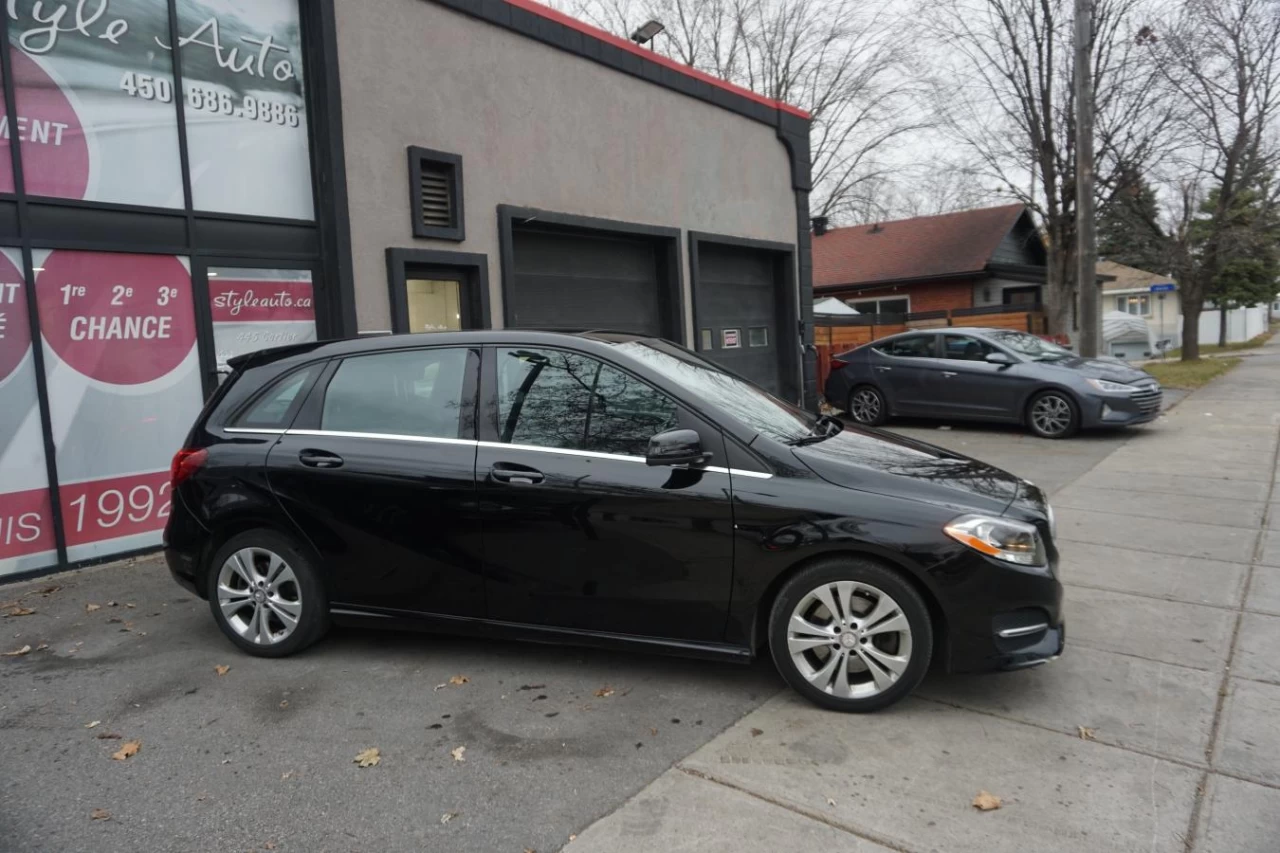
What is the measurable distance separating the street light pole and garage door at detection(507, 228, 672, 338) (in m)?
7.44

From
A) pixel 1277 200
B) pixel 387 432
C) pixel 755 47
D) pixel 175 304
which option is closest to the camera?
pixel 387 432

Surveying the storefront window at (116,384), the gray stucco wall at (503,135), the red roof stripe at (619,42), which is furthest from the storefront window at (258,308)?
the red roof stripe at (619,42)

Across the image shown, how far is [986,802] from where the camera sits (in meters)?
3.03

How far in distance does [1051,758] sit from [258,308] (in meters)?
6.49

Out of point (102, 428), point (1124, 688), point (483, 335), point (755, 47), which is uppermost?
point (755, 47)

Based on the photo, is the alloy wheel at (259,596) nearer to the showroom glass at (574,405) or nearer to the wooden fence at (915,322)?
the showroom glass at (574,405)

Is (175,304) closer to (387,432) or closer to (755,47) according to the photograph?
(387,432)

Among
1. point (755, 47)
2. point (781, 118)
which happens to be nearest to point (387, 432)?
point (781, 118)

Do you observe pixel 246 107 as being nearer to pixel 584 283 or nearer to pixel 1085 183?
pixel 584 283

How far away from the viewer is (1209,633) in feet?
15.1

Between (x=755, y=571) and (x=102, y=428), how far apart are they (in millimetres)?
5164

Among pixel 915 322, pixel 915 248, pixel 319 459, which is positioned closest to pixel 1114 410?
pixel 319 459

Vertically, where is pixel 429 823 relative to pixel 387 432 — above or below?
below

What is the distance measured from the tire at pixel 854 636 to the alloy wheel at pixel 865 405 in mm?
10051
